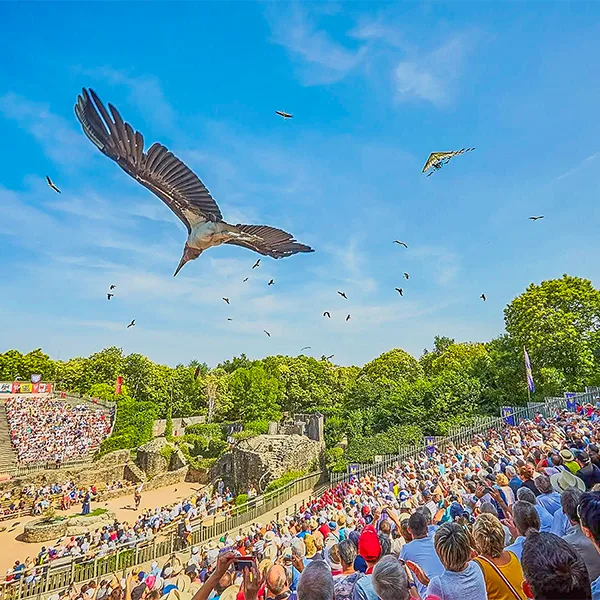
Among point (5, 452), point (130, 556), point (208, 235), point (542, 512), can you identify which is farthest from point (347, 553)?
point (5, 452)

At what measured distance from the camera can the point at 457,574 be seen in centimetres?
231

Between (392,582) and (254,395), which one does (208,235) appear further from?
(254,395)

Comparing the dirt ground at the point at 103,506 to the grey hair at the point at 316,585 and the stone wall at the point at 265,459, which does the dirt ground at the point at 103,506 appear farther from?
the grey hair at the point at 316,585

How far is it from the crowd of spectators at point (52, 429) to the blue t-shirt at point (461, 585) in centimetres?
3155

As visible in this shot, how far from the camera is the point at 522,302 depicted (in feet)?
86.2

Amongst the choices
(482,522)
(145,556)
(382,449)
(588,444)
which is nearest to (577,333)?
(382,449)

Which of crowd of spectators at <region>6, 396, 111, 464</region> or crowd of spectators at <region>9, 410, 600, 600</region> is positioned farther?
crowd of spectators at <region>6, 396, 111, 464</region>

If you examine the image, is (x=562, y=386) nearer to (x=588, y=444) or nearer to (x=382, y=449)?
(x=382, y=449)

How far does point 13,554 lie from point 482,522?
19987mm

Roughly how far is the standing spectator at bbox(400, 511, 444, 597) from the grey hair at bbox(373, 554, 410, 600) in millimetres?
1265

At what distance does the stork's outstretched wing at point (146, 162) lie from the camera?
3.86m

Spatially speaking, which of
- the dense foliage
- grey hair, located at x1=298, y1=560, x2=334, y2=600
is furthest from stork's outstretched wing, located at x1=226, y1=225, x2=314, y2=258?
the dense foliage

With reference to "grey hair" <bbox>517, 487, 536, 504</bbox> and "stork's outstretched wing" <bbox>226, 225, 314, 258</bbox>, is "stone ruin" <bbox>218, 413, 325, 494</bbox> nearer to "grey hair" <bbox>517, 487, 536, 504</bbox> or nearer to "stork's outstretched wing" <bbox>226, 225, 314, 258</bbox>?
"grey hair" <bbox>517, 487, 536, 504</bbox>

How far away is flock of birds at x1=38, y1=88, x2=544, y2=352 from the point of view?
12.7ft
